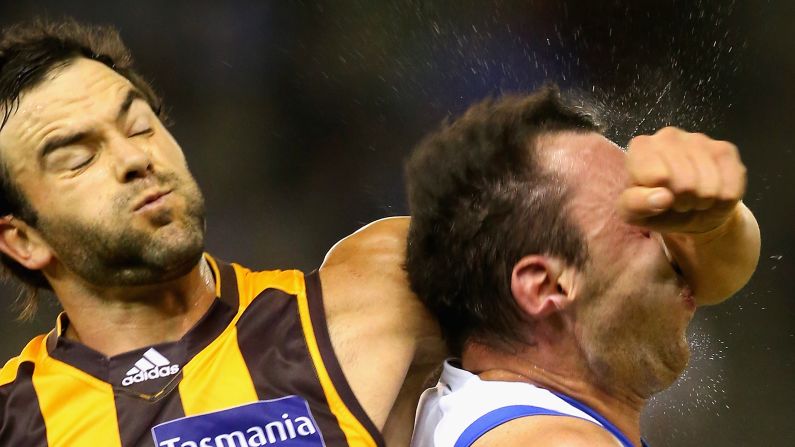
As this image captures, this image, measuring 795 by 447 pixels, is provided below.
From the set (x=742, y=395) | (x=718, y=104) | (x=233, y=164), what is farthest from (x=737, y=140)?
(x=233, y=164)

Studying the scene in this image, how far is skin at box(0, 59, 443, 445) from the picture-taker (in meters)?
1.51

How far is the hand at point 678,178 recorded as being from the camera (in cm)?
90

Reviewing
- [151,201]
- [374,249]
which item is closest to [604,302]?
[374,249]

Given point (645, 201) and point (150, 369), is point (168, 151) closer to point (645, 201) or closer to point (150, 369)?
point (150, 369)

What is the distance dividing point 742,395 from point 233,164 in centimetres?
167

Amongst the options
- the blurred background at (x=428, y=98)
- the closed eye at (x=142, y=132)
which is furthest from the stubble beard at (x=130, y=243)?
the blurred background at (x=428, y=98)

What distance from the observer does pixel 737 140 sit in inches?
104

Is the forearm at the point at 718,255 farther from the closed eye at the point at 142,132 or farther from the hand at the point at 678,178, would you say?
the closed eye at the point at 142,132

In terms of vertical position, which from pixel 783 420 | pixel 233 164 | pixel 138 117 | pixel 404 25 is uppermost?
pixel 138 117

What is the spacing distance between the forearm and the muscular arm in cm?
46

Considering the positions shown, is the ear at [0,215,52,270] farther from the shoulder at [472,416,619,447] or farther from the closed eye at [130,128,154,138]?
the shoulder at [472,416,619,447]

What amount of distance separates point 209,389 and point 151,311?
191 millimetres

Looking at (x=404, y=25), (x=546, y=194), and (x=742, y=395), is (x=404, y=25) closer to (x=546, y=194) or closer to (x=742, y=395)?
(x=742, y=395)

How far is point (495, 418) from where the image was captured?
3.53 ft
